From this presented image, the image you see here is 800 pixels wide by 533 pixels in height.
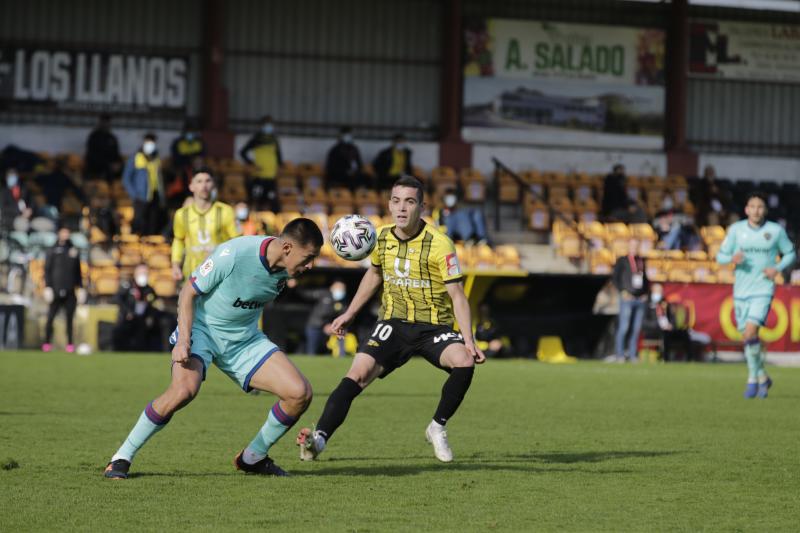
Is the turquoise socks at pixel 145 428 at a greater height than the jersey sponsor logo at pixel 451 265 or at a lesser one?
lesser

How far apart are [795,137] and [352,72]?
39.5 feet

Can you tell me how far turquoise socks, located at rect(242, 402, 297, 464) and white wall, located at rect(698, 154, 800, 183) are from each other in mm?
28731

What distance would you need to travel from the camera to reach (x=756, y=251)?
14.9m

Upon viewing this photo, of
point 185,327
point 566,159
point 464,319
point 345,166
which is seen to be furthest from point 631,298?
point 185,327

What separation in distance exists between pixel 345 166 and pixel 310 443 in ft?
71.4

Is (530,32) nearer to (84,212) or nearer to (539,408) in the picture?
(84,212)

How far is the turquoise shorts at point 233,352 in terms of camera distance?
789cm

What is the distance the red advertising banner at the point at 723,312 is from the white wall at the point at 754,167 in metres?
11.2

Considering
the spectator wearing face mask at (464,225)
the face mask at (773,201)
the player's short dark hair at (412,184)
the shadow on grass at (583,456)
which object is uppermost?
the face mask at (773,201)

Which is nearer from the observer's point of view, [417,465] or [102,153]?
[417,465]

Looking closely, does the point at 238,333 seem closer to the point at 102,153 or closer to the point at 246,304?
the point at 246,304

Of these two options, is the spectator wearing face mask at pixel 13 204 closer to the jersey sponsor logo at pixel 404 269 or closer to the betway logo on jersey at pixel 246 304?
the jersey sponsor logo at pixel 404 269

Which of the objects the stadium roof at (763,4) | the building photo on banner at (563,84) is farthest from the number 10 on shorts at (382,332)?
the stadium roof at (763,4)

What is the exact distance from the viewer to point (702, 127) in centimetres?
3647
